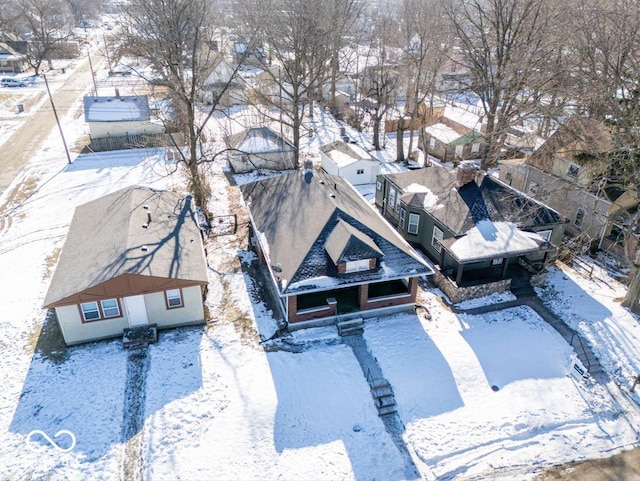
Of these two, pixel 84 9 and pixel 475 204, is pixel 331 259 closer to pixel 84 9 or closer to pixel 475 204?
pixel 475 204

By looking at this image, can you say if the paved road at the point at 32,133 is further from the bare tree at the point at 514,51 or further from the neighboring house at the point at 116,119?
the bare tree at the point at 514,51

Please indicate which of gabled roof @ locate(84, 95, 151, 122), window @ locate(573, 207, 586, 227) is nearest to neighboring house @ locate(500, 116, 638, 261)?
window @ locate(573, 207, 586, 227)

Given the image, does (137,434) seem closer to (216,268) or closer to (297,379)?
(297,379)

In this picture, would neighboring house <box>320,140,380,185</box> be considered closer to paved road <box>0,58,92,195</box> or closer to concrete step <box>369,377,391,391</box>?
concrete step <box>369,377,391,391</box>

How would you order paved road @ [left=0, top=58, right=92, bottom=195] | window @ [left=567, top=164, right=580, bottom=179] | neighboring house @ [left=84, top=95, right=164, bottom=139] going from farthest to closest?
neighboring house @ [left=84, top=95, right=164, bottom=139] → paved road @ [left=0, top=58, right=92, bottom=195] → window @ [left=567, top=164, right=580, bottom=179]

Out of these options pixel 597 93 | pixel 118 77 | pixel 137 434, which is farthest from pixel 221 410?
pixel 118 77

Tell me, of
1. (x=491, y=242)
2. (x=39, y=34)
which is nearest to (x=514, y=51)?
(x=491, y=242)
